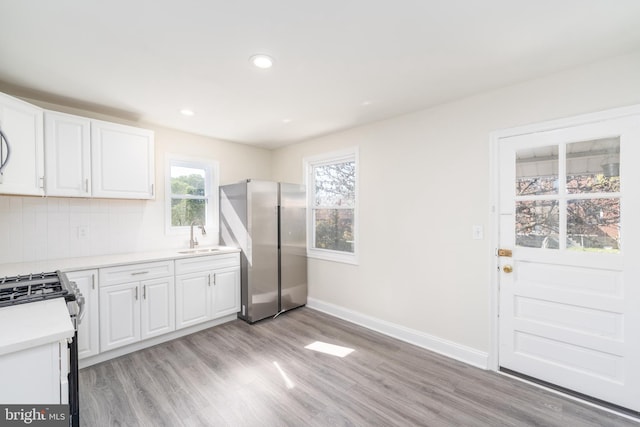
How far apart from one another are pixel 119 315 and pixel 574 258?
3.85 m

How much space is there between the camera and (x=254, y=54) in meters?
1.90

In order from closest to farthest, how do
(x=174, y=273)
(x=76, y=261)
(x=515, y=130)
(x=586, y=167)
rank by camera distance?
(x=586, y=167)
(x=515, y=130)
(x=76, y=261)
(x=174, y=273)

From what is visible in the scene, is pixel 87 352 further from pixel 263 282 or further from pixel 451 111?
pixel 451 111

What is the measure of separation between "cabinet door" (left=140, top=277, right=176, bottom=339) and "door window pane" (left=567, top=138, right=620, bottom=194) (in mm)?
3697

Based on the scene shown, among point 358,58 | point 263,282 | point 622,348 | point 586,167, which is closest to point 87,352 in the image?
point 263,282

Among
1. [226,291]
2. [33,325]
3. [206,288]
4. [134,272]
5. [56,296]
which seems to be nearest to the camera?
[33,325]

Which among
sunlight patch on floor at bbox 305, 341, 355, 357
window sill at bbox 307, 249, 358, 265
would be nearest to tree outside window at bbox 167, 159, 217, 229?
window sill at bbox 307, 249, 358, 265

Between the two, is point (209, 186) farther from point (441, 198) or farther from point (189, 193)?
point (441, 198)

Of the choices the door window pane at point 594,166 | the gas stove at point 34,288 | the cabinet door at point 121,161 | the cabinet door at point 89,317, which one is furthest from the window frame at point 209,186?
the door window pane at point 594,166

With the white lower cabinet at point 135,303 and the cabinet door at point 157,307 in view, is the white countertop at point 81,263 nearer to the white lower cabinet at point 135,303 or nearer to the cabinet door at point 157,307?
the white lower cabinet at point 135,303

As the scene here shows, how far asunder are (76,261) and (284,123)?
8.16ft

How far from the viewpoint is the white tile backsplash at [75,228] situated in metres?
2.53

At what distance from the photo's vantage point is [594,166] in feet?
6.72

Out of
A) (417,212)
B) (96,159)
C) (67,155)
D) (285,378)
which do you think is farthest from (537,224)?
(67,155)
